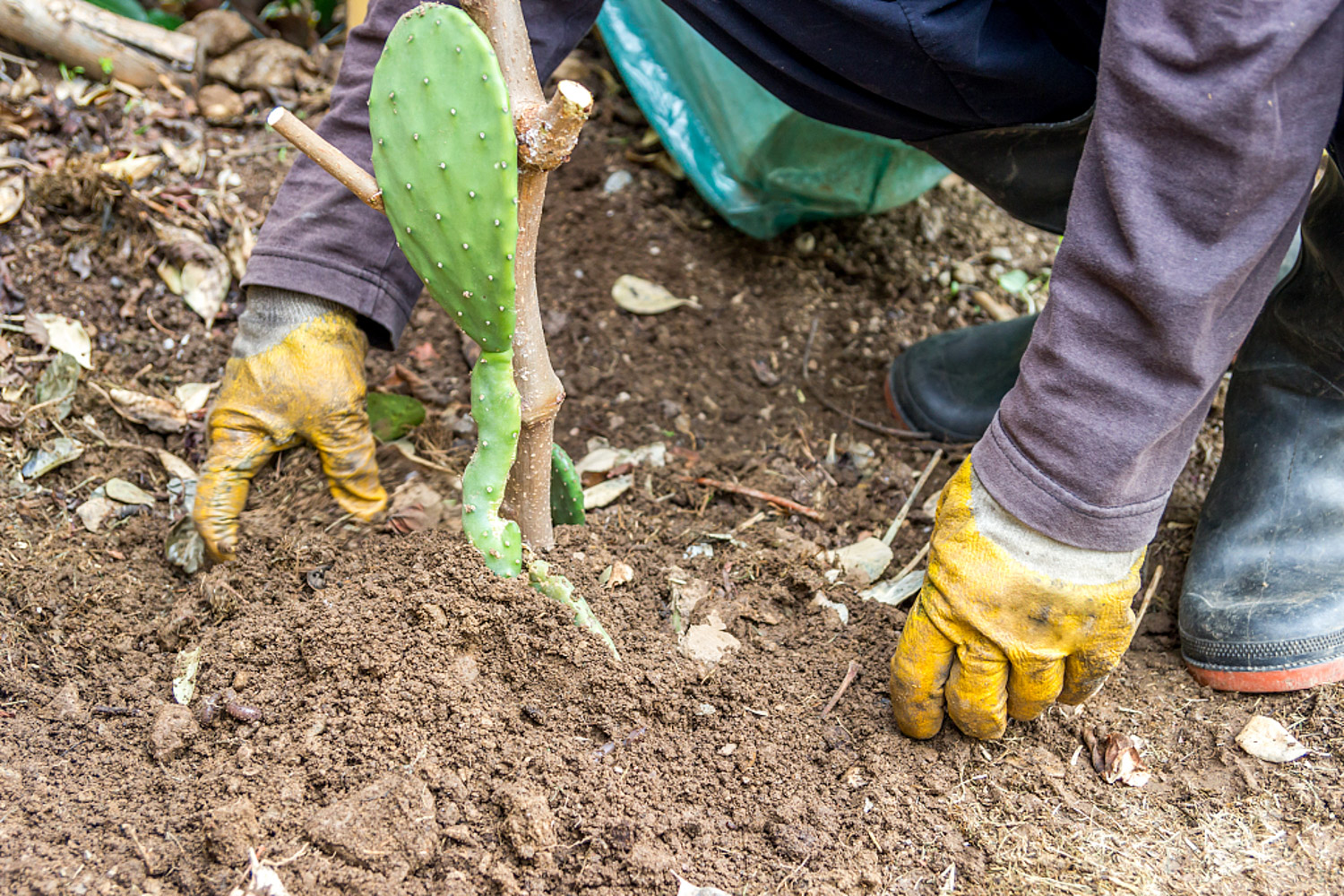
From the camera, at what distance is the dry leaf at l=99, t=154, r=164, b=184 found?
201 centimetres

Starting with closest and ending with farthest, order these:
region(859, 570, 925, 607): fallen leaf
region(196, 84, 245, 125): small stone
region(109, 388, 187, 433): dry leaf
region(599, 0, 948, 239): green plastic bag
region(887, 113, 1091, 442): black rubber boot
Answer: region(859, 570, 925, 607): fallen leaf → region(887, 113, 1091, 442): black rubber boot → region(109, 388, 187, 433): dry leaf → region(599, 0, 948, 239): green plastic bag → region(196, 84, 245, 125): small stone

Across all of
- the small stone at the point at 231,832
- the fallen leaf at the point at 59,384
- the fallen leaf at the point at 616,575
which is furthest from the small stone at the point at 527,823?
the fallen leaf at the point at 59,384

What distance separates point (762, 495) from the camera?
1.72 metres

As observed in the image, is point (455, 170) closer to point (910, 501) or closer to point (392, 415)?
point (392, 415)

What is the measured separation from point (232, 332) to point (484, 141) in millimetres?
1193

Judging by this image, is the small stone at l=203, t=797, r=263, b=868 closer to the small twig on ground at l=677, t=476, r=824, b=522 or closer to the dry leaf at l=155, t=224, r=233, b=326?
the small twig on ground at l=677, t=476, r=824, b=522

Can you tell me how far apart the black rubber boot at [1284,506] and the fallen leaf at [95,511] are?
1.77 meters

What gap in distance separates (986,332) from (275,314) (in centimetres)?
145

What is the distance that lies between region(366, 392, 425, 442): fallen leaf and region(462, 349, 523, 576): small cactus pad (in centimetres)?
48

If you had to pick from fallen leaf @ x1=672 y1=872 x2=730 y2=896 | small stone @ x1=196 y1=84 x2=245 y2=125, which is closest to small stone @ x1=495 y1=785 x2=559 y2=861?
fallen leaf @ x1=672 y1=872 x2=730 y2=896

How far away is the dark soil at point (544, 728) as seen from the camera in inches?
41.9

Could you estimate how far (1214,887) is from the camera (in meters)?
1.16

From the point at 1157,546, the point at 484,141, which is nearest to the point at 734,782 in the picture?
the point at 484,141

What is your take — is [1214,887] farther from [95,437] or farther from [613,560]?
[95,437]
